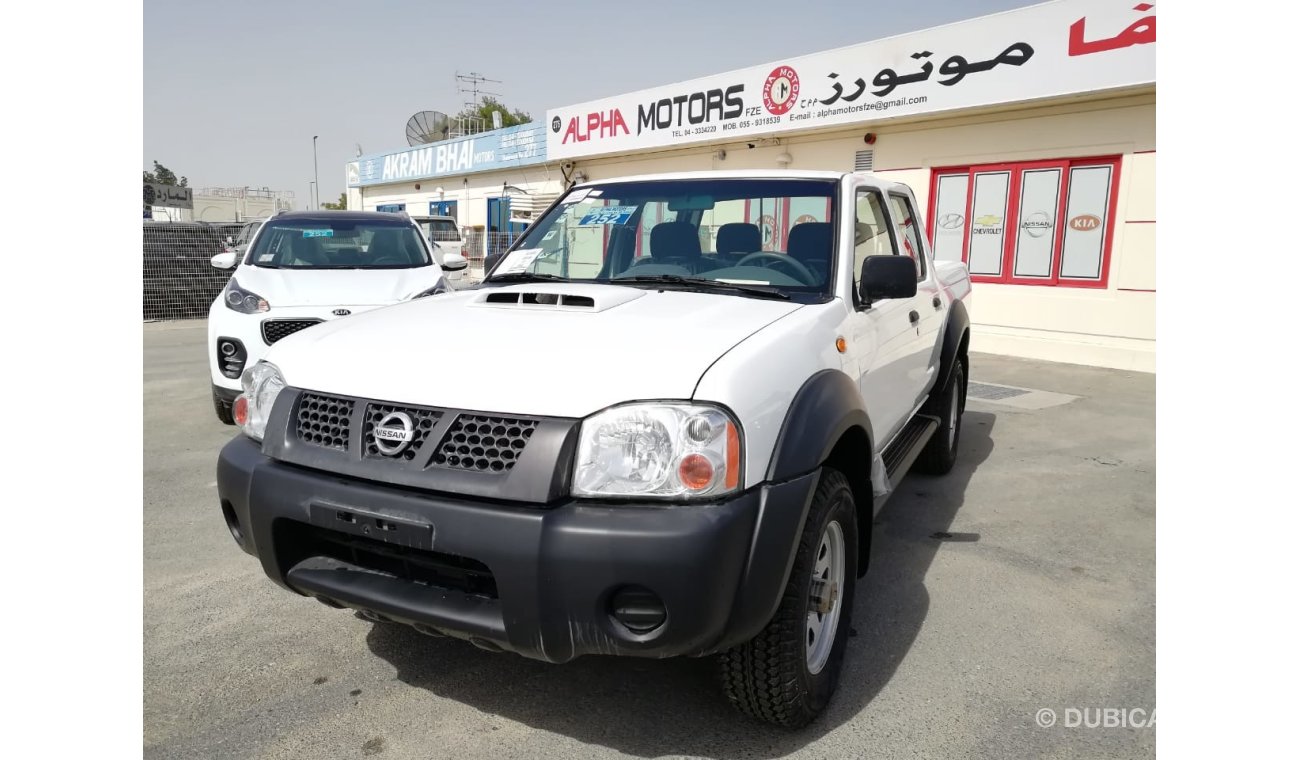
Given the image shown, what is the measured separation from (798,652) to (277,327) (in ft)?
16.3

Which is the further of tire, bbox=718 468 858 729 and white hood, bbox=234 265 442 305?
white hood, bbox=234 265 442 305

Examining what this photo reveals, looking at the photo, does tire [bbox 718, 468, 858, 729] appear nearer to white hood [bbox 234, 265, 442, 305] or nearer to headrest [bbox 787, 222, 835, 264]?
headrest [bbox 787, 222, 835, 264]

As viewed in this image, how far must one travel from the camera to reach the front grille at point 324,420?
2.38 metres

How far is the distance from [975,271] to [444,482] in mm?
10820

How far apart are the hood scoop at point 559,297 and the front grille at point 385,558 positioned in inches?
36.8

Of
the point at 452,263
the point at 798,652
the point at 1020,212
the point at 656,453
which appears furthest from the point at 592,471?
the point at 1020,212

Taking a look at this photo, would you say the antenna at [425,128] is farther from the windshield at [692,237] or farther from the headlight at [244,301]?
the windshield at [692,237]

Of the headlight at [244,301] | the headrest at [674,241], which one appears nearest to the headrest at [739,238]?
the headrest at [674,241]

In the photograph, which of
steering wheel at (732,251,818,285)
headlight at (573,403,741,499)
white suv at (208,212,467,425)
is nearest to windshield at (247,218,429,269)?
white suv at (208,212,467,425)

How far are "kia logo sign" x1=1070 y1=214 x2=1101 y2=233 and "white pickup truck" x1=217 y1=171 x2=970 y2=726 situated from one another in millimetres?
8598

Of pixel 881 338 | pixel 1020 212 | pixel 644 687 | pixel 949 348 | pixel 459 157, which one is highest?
pixel 459 157

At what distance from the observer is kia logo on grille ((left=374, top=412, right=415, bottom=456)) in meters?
2.25

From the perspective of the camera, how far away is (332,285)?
6.50 meters

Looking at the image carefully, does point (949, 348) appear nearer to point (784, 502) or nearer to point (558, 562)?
point (784, 502)
